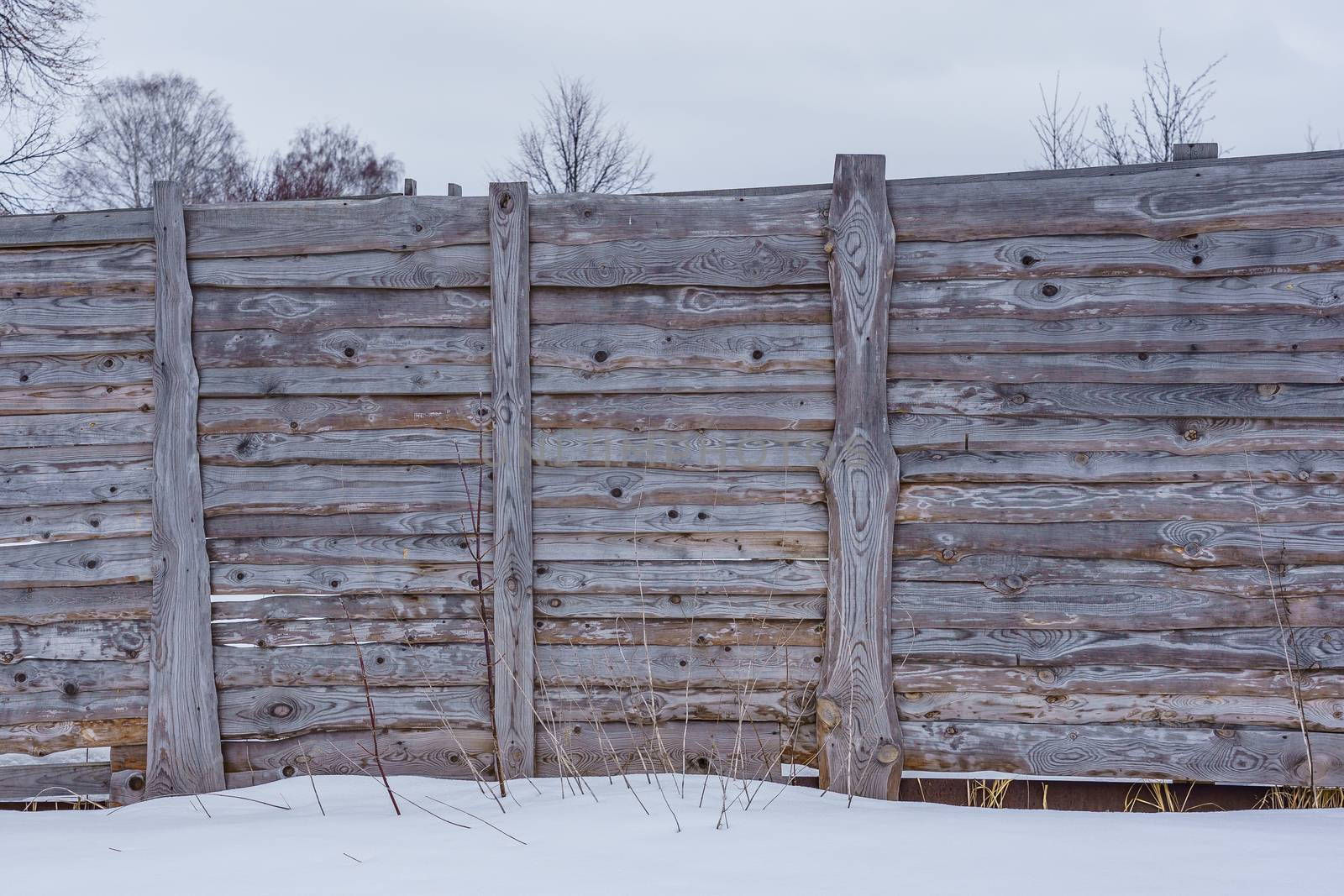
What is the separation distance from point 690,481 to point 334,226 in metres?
1.82

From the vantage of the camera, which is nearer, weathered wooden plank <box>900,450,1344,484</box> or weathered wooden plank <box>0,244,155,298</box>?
weathered wooden plank <box>900,450,1344,484</box>

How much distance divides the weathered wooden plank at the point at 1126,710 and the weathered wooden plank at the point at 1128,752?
31mm

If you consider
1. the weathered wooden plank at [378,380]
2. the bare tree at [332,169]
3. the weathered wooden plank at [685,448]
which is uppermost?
the bare tree at [332,169]

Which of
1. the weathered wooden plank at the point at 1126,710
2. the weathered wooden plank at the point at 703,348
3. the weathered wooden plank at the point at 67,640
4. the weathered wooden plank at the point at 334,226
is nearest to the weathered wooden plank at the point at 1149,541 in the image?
the weathered wooden plank at the point at 1126,710

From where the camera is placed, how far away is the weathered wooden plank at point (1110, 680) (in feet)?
12.8

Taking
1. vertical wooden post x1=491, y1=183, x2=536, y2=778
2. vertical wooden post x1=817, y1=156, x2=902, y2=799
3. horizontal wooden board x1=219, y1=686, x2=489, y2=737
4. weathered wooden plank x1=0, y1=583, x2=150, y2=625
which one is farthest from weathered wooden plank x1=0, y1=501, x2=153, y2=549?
vertical wooden post x1=817, y1=156, x2=902, y2=799

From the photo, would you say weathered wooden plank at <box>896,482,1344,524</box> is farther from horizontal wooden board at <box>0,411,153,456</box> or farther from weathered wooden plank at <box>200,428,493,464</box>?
horizontal wooden board at <box>0,411,153,456</box>

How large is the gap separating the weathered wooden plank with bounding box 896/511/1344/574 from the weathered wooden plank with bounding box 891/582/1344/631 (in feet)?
0.44

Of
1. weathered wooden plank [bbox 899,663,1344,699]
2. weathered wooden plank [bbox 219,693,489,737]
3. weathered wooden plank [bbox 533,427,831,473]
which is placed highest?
weathered wooden plank [bbox 533,427,831,473]

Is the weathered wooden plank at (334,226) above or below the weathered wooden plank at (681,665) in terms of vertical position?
above

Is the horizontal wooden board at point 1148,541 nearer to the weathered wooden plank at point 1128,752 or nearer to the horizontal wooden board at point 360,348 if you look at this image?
the weathered wooden plank at point 1128,752

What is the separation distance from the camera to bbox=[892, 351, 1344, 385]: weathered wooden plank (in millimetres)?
3859

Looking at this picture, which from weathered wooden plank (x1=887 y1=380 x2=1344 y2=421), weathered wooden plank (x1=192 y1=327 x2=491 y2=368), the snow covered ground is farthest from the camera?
weathered wooden plank (x1=192 y1=327 x2=491 y2=368)

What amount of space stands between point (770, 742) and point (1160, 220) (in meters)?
2.58
